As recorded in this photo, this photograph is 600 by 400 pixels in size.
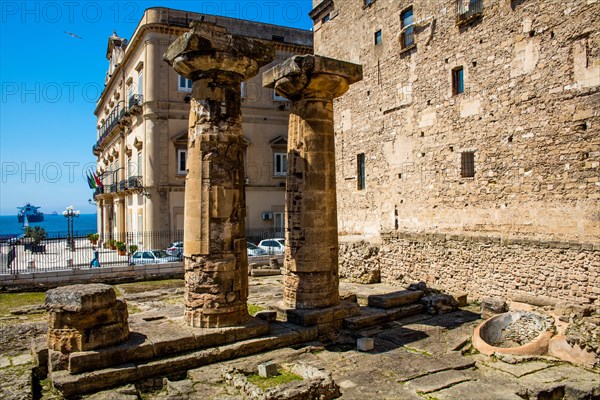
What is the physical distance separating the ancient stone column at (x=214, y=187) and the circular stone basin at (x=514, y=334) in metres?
4.33

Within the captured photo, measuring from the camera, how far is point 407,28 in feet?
49.9

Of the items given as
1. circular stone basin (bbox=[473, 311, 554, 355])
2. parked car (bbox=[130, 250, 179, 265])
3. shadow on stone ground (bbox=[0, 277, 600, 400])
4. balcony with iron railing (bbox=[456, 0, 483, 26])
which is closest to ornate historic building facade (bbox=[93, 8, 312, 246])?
parked car (bbox=[130, 250, 179, 265])

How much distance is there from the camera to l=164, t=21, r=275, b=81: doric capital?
827 cm

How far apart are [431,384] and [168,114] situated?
2022 cm

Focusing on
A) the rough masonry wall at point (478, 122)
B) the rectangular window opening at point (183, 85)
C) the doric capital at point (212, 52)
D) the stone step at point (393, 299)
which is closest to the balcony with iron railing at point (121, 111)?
the rectangular window opening at point (183, 85)

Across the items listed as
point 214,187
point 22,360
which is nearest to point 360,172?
point 214,187

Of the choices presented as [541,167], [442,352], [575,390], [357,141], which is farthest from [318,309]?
[357,141]

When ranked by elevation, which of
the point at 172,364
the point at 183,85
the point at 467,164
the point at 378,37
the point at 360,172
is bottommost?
the point at 172,364

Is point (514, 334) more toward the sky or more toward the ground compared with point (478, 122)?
more toward the ground

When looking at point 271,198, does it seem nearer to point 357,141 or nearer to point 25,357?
point 357,141

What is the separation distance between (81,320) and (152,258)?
13.4 metres

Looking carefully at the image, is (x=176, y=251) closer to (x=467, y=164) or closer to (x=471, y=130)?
(x=467, y=164)

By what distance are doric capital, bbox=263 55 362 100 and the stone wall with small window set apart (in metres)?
4.30

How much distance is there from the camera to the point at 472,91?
1309 cm
